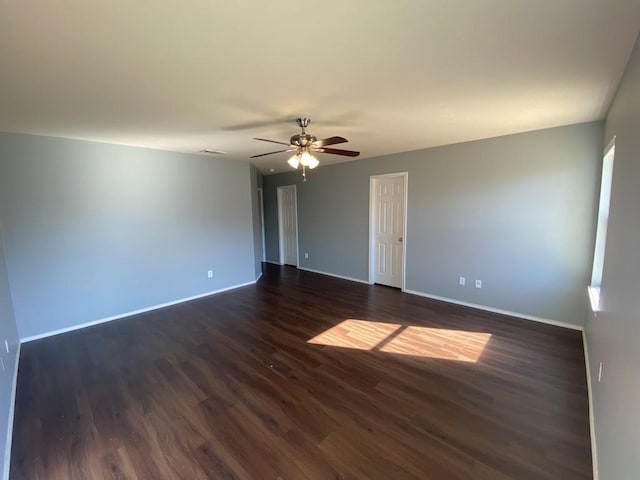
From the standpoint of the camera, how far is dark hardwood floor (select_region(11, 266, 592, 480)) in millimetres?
1712

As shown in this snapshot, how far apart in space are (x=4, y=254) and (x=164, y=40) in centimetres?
328

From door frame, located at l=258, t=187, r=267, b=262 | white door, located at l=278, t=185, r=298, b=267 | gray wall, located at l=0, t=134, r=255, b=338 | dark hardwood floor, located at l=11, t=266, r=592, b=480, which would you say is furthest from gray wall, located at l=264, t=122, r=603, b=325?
door frame, located at l=258, t=187, r=267, b=262

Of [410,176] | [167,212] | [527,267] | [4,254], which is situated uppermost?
[410,176]

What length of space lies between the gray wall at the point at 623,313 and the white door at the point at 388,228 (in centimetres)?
303

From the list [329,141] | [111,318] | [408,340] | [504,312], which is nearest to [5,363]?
[111,318]

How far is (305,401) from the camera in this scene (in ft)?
7.39

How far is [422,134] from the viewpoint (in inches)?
139

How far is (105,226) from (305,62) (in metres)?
Result: 3.53

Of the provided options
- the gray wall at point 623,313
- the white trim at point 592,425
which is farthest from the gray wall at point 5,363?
the white trim at point 592,425

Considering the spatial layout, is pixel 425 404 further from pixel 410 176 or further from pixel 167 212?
pixel 167 212

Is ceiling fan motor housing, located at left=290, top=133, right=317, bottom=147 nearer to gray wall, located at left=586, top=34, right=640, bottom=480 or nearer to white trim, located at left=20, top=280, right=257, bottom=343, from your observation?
gray wall, located at left=586, top=34, right=640, bottom=480

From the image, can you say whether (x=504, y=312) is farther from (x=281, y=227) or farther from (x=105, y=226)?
(x=105, y=226)

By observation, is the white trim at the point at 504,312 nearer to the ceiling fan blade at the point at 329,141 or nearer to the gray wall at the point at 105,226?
the ceiling fan blade at the point at 329,141

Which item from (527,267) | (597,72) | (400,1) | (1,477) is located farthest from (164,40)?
(527,267)
